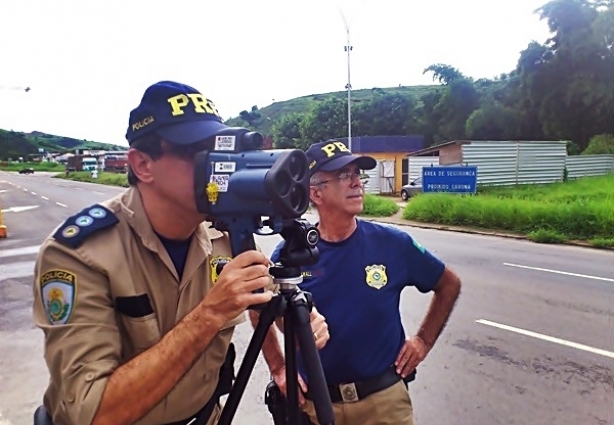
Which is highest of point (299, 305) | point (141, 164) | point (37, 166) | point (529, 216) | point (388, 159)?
point (37, 166)

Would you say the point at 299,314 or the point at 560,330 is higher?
the point at 299,314

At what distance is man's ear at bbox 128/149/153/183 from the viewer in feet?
4.41

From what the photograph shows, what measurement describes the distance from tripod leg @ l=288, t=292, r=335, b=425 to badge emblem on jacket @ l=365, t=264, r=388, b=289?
877 mm

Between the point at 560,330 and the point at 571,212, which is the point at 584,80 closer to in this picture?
the point at 571,212

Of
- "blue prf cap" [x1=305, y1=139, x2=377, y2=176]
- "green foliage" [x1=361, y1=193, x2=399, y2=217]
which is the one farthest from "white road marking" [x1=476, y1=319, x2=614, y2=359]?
"green foliage" [x1=361, y1=193, x2=399, y2=217]

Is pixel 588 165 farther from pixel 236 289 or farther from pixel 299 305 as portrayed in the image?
pixel 236 289

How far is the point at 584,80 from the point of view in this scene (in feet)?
106

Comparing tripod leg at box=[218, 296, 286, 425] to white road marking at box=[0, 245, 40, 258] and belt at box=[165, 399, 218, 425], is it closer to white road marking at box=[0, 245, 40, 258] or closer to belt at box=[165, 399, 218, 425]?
belt at box=[165, 399, 218, 425]

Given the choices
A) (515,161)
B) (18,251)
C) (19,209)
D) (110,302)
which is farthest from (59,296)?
(515,161)

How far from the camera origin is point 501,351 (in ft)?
15.9

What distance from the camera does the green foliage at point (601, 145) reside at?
31828 millimetres

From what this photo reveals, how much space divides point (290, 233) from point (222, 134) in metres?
0.27

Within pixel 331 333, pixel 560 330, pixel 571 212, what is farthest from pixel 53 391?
pixel 571 212

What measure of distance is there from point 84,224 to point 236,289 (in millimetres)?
394
